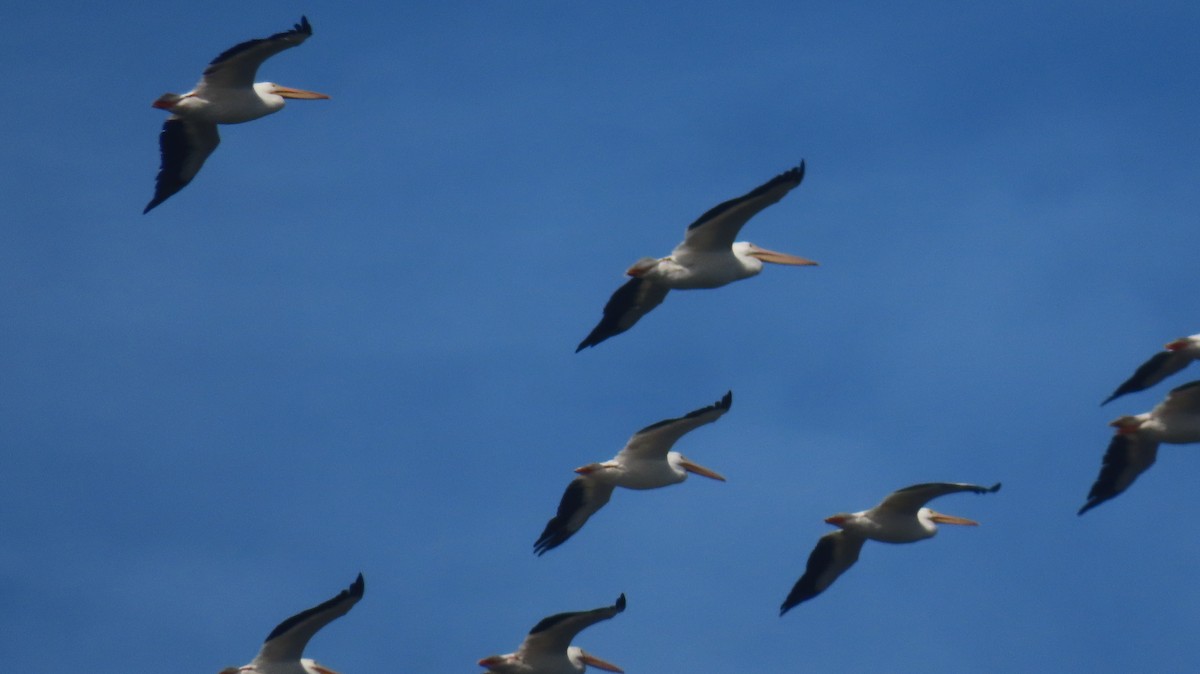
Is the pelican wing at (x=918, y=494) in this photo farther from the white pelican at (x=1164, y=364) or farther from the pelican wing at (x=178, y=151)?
the pelican wing at (x=178, y=151)

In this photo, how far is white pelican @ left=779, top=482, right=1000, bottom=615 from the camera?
24.1 m

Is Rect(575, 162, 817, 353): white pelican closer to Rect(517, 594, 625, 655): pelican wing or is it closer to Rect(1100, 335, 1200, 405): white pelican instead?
Rect(517, 594, 625, 655): pelican wing

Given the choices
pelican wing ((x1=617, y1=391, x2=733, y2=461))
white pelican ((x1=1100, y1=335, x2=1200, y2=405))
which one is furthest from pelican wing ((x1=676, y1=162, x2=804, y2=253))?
white pelican ((x1=1100, y1=335, x2=1200, y2=405))

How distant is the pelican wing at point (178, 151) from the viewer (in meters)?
24.2

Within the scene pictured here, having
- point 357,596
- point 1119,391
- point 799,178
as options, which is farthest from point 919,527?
point 357,596

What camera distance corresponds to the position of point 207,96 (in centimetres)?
2409

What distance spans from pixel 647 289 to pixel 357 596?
4169 millimetres

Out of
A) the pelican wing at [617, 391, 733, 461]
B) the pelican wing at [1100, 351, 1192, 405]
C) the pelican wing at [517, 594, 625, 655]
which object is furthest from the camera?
the pelican wing at [1100, 351, 1192, 405]

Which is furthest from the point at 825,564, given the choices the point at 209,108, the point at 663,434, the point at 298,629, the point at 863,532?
the point at 209,108

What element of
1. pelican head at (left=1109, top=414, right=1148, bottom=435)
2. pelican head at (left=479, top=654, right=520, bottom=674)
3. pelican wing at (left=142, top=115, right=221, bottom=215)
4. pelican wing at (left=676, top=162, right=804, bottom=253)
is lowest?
pelican head at (left=479, top=654, right=520, bottom=674)

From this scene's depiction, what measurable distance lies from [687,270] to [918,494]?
307cm

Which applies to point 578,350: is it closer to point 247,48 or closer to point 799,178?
point 799,178

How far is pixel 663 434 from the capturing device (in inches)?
963

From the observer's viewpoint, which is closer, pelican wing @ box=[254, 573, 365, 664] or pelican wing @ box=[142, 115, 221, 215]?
pelican wing @ box=[254, 573, 365, 664]
